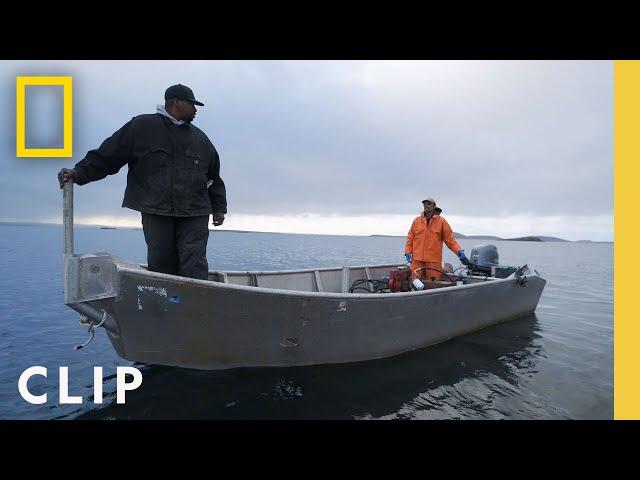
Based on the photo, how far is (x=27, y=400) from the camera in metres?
3.89

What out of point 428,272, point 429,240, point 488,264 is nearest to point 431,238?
point 429,240

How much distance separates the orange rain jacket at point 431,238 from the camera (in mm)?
7160

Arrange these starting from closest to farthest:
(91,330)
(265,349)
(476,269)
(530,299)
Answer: (91,330), (265,349), (530,299), (476,269)

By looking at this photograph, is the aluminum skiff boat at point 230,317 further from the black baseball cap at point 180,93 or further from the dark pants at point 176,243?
the black baseball cap at point 180,93

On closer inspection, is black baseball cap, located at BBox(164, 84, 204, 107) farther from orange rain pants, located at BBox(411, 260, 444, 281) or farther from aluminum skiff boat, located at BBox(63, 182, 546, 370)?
orange rain pants, located at BBox(411, 260, 444, 281)

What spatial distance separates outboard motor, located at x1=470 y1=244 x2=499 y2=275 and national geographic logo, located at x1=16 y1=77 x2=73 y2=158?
8.47 metres

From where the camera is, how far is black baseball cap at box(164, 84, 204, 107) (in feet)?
12.0

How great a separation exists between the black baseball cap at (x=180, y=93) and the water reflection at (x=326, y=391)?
9.73 feet

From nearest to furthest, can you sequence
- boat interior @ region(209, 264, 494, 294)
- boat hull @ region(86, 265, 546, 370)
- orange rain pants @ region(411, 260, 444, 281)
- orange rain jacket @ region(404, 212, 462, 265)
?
boat hull @ region(86, 265, 546, 370)
boat interior @ region(209, 264, 494, 294)
orange rain jacket @ region(404, 212, 462, 265)
orange rain pants @ region(411, 260, 444, 281)

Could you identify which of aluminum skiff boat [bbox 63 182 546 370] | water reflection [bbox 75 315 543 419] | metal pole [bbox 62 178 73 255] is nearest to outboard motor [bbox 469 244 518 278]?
water reflection [bbox 75 315 543 419]

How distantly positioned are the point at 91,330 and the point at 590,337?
922 centimetres

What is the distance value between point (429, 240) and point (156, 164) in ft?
17.5
